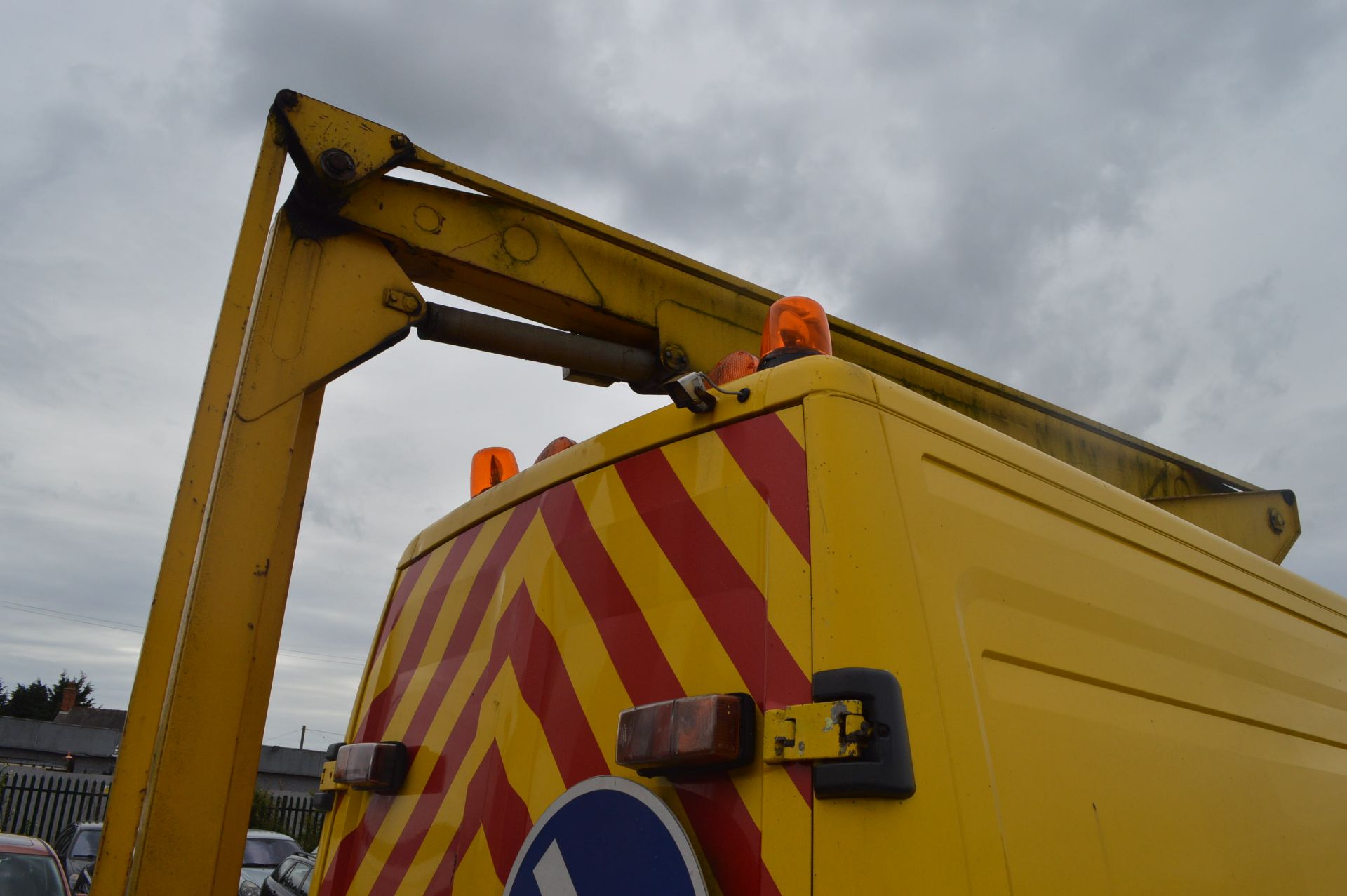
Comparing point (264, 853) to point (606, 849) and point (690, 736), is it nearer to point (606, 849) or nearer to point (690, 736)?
point (606, 849)

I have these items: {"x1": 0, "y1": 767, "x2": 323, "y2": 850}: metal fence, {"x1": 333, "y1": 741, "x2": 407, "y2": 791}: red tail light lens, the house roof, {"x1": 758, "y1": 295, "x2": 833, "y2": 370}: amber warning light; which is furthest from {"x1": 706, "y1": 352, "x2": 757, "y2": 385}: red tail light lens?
the house roof

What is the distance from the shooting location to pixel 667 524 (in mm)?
1679

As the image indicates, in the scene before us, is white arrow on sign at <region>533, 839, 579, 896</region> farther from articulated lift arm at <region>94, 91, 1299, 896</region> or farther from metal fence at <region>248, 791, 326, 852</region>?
metal fence at <region>248, 791, 326, 852</region>

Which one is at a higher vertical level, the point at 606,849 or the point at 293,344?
the point at 293,344

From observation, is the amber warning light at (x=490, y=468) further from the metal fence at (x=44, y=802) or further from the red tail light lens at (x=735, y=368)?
the metal fence at (x=44, y=802)

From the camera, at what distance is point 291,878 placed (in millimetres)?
9305

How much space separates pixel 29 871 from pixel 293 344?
19.6 feet

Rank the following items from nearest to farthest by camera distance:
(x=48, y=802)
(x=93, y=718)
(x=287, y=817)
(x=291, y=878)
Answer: (x=291, y=878)
(x=48, y=802)
(x=287, y=817)
(x=93, y=718)

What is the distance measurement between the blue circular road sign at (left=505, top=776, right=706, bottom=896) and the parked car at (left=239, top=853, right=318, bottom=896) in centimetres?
834

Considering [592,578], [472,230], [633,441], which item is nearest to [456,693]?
[592,578]

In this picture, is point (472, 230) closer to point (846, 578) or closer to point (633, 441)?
point (633, 441)

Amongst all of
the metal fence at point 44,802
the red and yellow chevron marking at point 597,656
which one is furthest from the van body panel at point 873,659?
Result: the metal fence at point 44,802

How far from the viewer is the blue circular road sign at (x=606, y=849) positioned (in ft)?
4.43

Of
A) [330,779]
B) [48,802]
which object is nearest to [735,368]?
[330,779]
